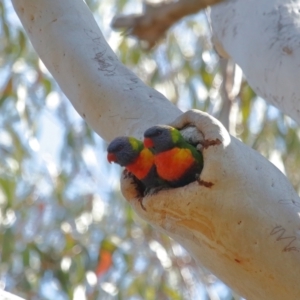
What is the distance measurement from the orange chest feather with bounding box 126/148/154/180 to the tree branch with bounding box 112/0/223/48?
0.44 metres

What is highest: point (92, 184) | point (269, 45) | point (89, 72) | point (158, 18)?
point (158, 18)

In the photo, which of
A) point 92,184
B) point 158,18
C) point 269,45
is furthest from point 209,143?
point 92,184

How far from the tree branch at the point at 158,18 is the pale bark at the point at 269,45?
0.81 m

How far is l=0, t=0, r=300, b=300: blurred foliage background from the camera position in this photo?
3.67 meters

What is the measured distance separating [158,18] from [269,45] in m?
0.95

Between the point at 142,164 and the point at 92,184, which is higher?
the point at 142,164

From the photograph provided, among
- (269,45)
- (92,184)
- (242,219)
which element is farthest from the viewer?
(92,184)

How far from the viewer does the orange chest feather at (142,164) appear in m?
1.50

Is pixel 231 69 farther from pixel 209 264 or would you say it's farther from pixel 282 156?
pixel 209 264

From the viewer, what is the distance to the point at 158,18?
1.04 metres

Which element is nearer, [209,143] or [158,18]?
[158,18]

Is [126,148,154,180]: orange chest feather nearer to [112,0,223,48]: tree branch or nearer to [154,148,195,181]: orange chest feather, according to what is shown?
[154,148,195,181]: orange chest feather

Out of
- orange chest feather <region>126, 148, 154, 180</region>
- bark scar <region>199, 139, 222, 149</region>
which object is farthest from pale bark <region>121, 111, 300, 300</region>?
orange chest feather <region>126, 148, 154, 180</region>

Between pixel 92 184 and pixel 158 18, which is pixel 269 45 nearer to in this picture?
pixel 158 18
